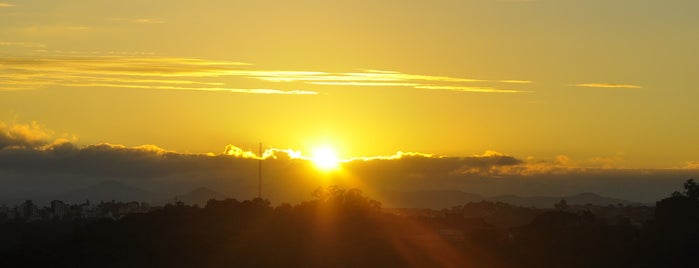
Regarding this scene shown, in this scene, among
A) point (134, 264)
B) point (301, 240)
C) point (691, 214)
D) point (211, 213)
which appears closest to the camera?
point (134, 264)

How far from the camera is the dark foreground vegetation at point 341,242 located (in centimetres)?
7194

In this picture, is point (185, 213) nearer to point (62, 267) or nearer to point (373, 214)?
point (373, 214)

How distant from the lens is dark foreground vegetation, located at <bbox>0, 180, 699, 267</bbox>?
7194cm

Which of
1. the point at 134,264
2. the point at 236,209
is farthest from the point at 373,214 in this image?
the point at 134,264

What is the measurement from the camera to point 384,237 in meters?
80.7

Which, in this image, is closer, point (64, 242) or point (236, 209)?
point (64, 242)

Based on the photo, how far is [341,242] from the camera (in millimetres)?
78438

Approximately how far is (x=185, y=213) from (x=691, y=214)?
111 ft

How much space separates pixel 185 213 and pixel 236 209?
12.3 ft

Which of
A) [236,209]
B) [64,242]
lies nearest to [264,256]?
[64,242]

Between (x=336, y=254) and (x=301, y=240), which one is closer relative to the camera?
(x=336, y=254)

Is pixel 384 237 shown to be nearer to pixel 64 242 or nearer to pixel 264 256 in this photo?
pixel 264 256

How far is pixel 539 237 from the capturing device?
8212 centimetres

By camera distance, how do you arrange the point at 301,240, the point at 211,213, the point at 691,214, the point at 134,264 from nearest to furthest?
the point at 134,264, the point at 301,240, the point at 691,214, the point at 211,213
